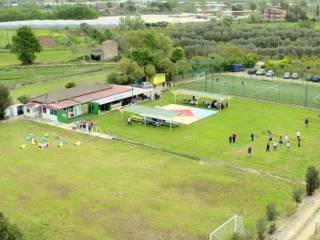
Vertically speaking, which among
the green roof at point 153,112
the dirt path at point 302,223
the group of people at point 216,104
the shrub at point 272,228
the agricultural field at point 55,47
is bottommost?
the dirt path at point 302,223

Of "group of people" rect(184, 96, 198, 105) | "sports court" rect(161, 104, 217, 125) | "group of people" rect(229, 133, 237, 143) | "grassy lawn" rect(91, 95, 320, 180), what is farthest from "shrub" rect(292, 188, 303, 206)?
"group of people" rect(184, 96, 198, 105)

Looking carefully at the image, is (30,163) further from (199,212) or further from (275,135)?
(275,135)

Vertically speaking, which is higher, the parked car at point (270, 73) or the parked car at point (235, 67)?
the parked car at point (235, 67)

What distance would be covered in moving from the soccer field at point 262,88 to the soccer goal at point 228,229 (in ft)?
79.2

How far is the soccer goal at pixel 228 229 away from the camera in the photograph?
758 inches

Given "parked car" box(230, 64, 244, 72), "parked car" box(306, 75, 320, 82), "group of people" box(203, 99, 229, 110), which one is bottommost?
"group of people" box(203, 99, 229, 110)

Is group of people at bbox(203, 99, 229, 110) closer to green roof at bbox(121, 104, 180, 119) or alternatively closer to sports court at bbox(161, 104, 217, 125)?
sports court at bbox(161, 104, 217, 125)

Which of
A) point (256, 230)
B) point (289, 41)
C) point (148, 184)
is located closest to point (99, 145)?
point (148, 184)

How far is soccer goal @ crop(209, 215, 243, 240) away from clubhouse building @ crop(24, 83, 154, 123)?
20.2 meters

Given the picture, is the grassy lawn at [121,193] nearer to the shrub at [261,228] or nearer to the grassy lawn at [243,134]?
the shrub at [261,228]

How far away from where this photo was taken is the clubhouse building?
125 ft

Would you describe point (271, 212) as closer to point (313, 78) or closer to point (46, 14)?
point (313, 78)

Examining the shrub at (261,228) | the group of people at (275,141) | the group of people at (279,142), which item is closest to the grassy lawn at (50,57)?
the group of people at (275,141)

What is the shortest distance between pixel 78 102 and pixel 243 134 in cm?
1402
